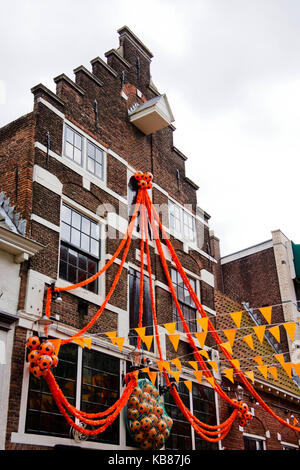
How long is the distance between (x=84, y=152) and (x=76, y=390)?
20.3ft

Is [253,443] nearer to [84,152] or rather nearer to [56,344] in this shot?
[56,344]

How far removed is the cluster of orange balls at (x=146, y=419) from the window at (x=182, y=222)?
19.6 ft

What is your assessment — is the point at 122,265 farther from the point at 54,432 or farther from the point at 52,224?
the point at 54,432

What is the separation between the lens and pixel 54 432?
10695mm

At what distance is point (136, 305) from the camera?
1448 centimetres

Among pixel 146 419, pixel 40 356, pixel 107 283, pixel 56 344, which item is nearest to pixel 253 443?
pixel 146 419

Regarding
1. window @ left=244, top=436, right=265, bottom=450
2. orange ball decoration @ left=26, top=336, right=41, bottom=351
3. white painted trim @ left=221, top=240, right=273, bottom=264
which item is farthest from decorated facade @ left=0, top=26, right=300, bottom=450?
white painted trim @ left=221, top=240, right=273, bottom=264

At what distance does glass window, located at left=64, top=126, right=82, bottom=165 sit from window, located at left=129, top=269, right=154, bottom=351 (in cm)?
339

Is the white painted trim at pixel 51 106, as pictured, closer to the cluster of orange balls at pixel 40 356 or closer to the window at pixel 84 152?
the window at pixel 84 152

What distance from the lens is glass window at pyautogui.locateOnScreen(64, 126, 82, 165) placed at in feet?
45.4

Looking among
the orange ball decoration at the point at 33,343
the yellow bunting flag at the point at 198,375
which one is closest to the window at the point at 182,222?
the yellow bunting flag at the point at 198,375

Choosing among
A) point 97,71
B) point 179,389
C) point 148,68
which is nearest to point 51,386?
point 179,389

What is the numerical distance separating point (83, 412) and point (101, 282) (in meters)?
3.42
